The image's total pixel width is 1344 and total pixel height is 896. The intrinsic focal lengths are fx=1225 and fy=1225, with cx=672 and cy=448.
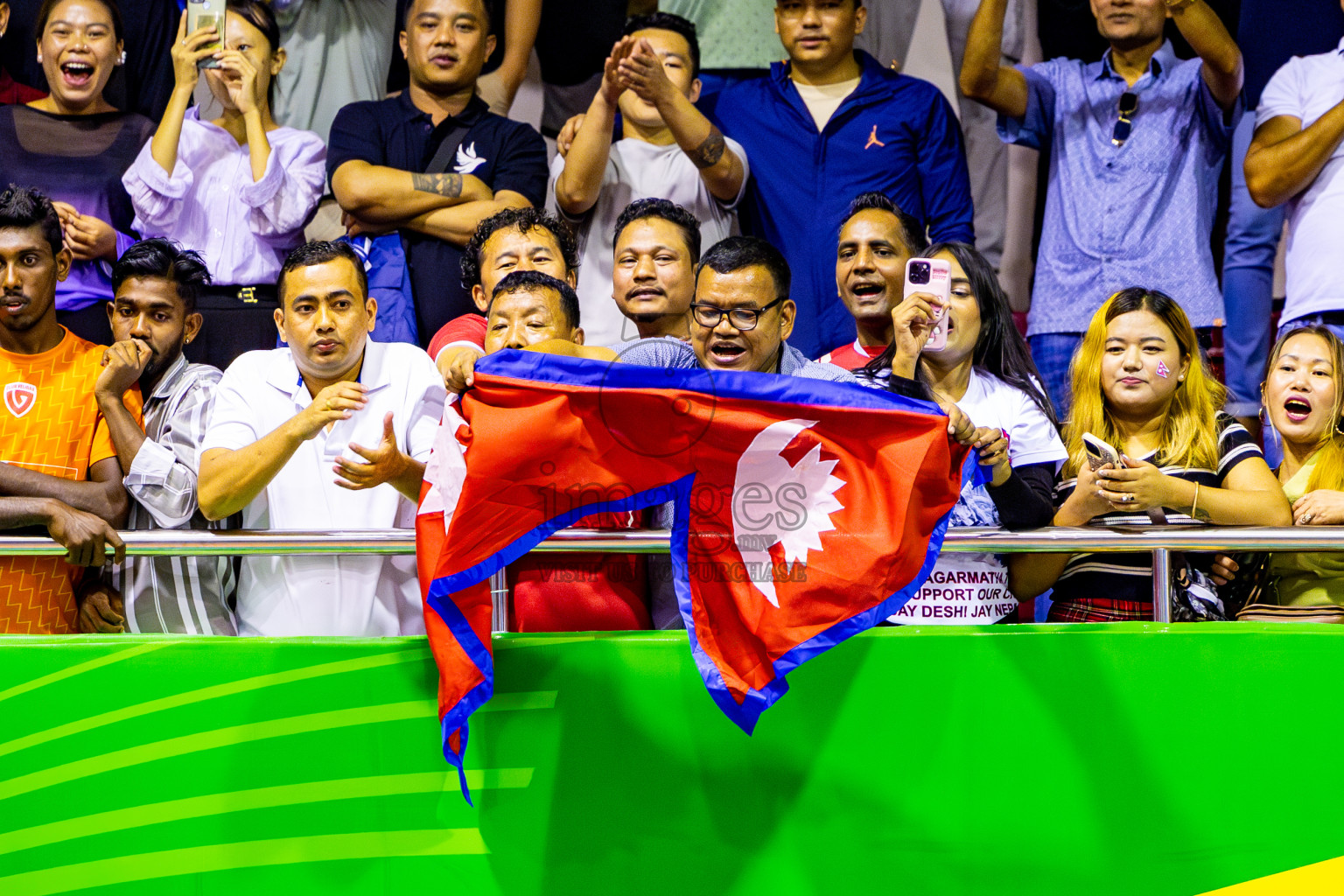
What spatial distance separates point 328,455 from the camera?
3.84 meters

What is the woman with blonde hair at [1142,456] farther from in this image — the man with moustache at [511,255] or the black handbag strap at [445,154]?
the black handbag strap at [445,154]

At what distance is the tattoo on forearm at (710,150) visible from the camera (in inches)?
193

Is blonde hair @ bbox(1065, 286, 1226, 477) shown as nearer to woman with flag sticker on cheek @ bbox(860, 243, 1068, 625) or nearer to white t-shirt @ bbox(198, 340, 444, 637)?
woman with flag sticker on cheek @ bbox(860, 243, 1068, 625)

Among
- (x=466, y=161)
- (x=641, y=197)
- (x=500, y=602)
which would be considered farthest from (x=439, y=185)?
(x=500, y=602)

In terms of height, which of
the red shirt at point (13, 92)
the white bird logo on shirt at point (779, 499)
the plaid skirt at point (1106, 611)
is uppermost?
the red shirt at point (13, 92)

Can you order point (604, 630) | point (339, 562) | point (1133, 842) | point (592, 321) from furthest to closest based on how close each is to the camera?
point (592, 321), point (339, 562), point (604, 630), point (1133, 842)

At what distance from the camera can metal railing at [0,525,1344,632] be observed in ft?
10.3

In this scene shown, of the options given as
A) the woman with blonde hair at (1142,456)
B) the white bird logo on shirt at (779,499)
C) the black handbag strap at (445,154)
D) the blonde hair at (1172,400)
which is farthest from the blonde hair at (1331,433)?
the black handbag strap at (445,154)

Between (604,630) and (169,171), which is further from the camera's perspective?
(169,171)

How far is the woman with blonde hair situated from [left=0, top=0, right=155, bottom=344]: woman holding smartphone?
392 centimetres

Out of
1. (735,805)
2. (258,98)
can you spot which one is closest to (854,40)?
(258,98)

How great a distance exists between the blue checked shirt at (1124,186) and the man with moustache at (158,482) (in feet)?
11.0

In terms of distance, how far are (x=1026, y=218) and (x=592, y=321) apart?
2.12 m

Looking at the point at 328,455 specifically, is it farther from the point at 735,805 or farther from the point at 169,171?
the point at 169,171
